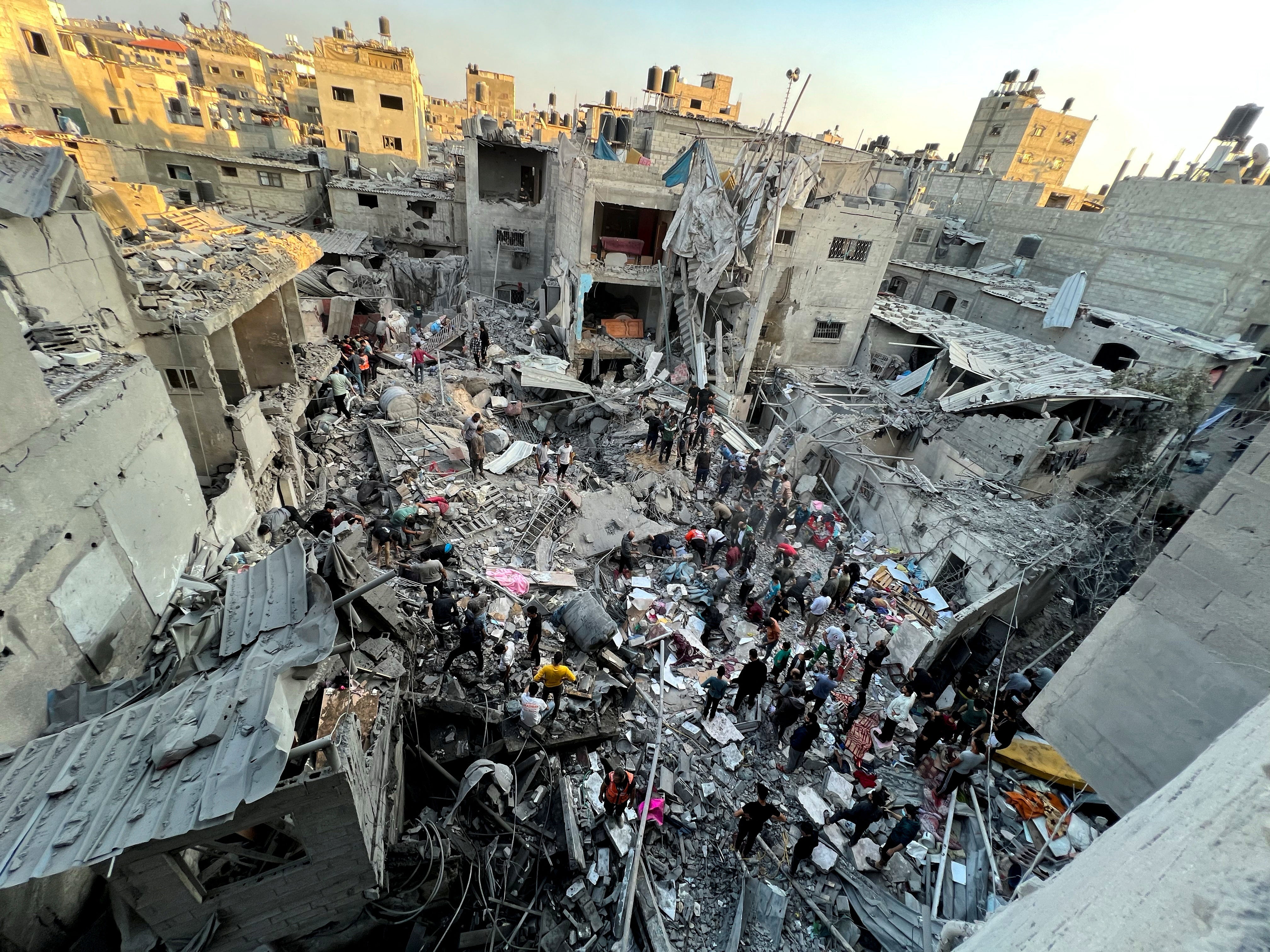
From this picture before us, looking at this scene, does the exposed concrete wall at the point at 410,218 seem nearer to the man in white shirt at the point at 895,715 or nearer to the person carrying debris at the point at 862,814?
the man in white shirt at the point at 895,715

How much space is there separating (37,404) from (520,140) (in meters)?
23.4

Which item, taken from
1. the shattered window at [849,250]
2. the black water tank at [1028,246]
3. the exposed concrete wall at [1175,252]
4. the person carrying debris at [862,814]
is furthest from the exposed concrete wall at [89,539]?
the black water tank at [1028,246]

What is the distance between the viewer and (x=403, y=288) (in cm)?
2400

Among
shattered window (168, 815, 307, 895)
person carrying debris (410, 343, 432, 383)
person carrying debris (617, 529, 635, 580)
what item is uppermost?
shattered window (168, 815, 307, 895)

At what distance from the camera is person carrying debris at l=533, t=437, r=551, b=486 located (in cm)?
1248

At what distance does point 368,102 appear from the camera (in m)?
28.9

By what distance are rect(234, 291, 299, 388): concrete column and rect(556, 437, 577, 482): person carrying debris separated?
6.18m

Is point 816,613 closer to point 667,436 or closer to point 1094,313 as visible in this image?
point 667,436

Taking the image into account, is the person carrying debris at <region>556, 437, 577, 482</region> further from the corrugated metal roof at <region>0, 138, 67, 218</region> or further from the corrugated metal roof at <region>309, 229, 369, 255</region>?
the corrugated metal roof at <region>309, 229, 369, 255</region>

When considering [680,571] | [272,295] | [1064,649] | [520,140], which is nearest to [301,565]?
[680,571]

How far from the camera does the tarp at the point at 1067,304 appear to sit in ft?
61.9

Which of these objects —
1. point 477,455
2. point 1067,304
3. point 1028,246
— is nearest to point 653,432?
point 477,455

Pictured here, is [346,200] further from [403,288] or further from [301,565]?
[301,565]

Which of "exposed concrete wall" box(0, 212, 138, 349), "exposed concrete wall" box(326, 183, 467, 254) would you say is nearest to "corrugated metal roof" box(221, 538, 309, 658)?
"exposed concrete wall" box(0, 212, 138, 349)
